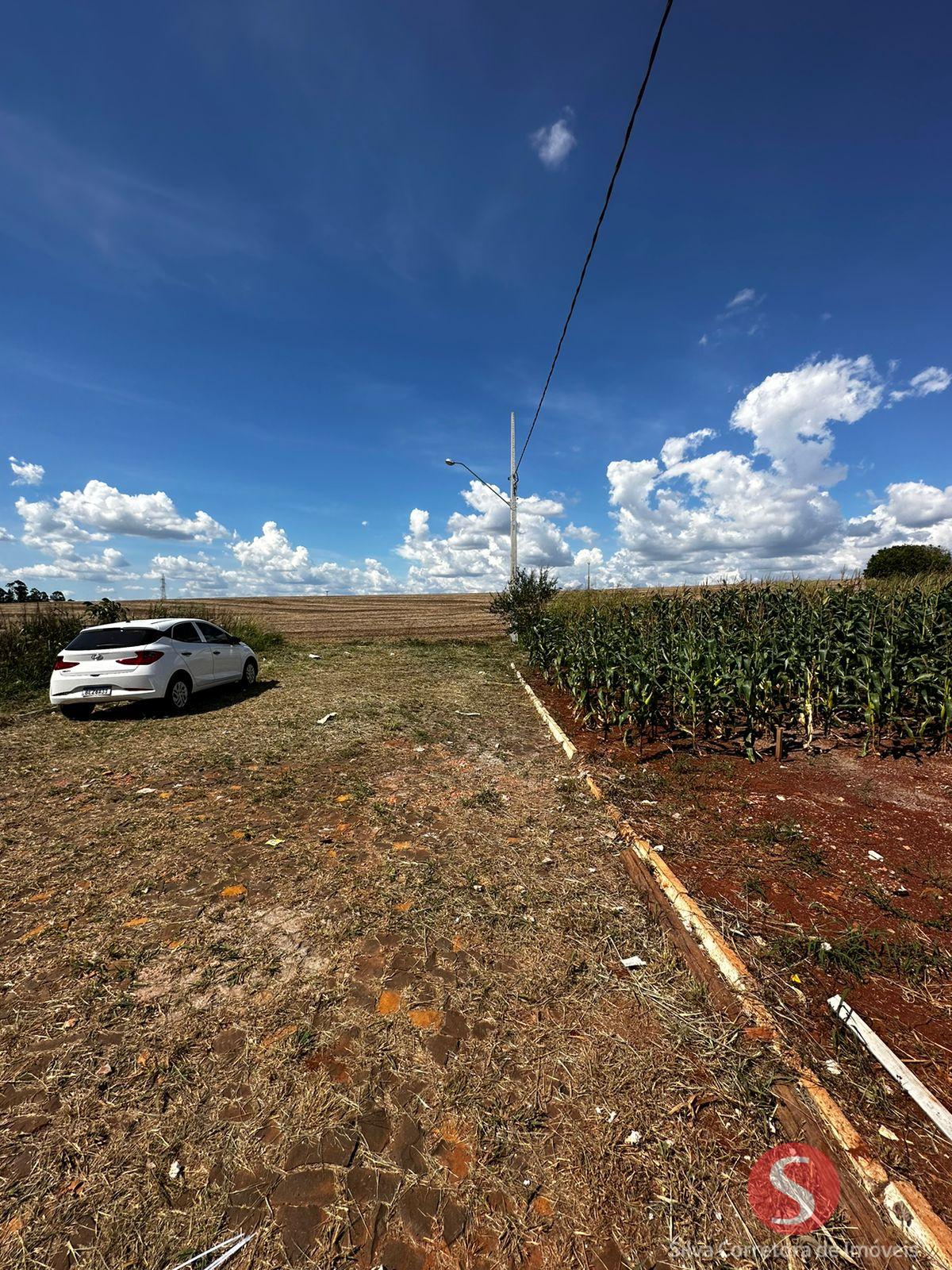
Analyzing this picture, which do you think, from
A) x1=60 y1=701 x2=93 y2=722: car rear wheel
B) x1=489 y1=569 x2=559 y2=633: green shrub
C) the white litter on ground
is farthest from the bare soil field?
the white litter on ground

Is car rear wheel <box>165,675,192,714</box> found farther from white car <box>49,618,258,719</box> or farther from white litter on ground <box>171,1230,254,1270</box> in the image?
white litter on ground <box>171,1230,254,1270</box>

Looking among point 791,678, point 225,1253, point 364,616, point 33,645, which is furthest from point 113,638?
point 364,616

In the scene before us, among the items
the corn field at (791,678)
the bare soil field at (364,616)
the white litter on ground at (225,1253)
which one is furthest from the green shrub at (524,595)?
the white litter on ground at (225,1253)

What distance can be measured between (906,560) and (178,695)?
30888 millimetres

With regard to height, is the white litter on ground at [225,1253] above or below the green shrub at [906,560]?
below

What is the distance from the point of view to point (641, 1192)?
1.77 meters

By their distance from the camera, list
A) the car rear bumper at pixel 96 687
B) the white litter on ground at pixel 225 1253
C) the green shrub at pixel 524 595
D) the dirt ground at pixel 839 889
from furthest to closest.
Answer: the green shrub at pixel 524 595
the car rear bumper at pixel 96 687
the dirt ground at pixel 839 889
the white litter on ground at pixel 225 1253

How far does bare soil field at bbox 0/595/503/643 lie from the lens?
80.7 feet

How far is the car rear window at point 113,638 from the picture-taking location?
8438 mm

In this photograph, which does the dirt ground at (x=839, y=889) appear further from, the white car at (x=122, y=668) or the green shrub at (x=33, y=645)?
the green shrub at (x=33, y=645)

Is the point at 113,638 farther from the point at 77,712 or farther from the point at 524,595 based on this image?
the point at 524,595

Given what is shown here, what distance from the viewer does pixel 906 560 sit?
24844 mm

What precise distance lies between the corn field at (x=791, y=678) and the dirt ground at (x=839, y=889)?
553 millimetres

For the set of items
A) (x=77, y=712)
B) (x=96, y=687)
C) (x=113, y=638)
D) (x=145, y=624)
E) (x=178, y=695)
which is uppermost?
(x=145, y=624)
